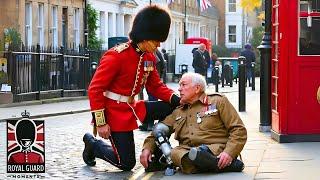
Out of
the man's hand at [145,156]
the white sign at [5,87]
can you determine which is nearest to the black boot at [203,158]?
the man's hand at [145,156]

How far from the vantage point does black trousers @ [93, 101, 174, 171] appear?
885cm

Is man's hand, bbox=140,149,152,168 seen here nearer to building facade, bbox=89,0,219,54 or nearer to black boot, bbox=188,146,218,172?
black boot, bbox=188,146,218,172

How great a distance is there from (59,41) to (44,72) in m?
11.2

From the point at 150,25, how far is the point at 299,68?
2.64 metres

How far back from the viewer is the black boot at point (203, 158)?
8164 millimetres

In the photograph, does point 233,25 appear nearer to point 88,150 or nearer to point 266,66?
point 266,66

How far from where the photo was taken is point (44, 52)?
25.4 meters

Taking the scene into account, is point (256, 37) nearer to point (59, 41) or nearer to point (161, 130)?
point (59, 41)

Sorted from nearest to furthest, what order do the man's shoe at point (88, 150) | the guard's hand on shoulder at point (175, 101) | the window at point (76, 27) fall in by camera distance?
the guard's hand on shoulder at point (175, 101)
the man's shoe at point (88, 150)
the window at point (76, 27)

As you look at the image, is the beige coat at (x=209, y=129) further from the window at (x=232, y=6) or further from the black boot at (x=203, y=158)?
the window at (x=232, y=6)

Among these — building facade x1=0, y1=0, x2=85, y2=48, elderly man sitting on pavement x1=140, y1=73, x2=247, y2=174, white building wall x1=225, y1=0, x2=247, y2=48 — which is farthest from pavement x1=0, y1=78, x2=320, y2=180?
white building wall x1=225, y1=0, x2=247, y2=48

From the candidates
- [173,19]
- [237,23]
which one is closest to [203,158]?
[173,19]

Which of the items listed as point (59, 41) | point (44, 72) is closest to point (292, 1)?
point (44, 72)

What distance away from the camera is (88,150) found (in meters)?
9.48
